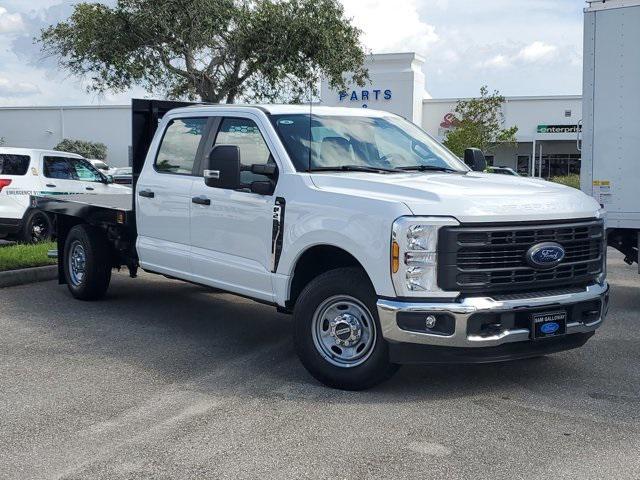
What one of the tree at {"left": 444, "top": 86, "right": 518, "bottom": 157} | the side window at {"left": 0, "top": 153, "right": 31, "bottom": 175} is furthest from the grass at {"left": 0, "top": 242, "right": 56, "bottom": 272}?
the tree at {"left": 444, "top": 86, "right": 518, "bottom": 157}

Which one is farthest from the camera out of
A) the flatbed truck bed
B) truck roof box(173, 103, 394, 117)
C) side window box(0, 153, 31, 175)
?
side window box(0, 153, 31, 175)

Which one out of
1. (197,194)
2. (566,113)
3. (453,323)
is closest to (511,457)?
(453,323)

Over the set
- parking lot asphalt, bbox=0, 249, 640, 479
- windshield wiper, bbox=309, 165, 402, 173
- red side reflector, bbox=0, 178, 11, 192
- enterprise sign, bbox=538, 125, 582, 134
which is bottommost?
parking lot asphalt, bbox=0, 249, 640, 479

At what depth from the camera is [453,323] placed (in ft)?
16.5

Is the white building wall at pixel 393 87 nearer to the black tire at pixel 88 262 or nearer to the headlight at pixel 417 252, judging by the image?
the black tire at pixel 88 262

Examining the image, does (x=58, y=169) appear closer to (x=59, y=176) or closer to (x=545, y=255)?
(x=59, y=176)

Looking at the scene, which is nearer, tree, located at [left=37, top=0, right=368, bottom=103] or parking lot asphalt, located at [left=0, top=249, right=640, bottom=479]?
parking lot asphalt, located at [left=0, top=249, right=640, bottom=479]

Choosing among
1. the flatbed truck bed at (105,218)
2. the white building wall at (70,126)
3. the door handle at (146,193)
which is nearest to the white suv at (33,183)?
the flatbed truck bed at (105,218)

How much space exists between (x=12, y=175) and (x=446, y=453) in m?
11.0

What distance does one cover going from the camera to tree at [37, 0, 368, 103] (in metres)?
20.3

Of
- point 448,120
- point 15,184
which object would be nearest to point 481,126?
point 448,120

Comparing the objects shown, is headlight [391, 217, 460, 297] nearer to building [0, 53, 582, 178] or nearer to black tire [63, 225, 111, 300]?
black tire [63, 225, 111, 300]

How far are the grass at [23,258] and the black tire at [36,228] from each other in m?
1.62

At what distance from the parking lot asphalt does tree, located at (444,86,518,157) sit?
1288 inches
